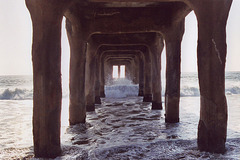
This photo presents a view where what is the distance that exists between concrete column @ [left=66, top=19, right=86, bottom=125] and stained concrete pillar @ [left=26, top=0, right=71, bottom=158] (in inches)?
101

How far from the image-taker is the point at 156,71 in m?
9.02

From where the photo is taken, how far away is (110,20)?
6992 millimetres

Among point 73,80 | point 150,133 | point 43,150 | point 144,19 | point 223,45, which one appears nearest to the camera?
point 43,150

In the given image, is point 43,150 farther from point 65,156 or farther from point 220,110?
point 220,110

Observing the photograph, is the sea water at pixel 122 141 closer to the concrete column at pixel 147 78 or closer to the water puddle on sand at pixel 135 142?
the water puddle on sand at pixel 135 142

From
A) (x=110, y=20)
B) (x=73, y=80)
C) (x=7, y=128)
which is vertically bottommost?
(x=7, y=128)

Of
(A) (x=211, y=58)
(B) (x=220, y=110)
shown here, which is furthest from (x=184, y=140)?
(A) (x=211, y=58)

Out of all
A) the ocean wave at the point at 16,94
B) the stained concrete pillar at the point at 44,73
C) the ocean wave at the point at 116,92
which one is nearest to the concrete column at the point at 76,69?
the stained concrete pillar at the point at 44,73

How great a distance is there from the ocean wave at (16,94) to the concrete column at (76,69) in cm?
2240

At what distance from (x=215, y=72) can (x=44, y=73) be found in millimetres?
2947

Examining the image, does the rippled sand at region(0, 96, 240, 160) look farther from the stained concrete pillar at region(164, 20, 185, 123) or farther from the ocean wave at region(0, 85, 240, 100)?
the ocean wave at region(0, 85, 240, 100)

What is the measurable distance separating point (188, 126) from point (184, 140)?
5.28 feet

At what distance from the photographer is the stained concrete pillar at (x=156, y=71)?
9055 mm

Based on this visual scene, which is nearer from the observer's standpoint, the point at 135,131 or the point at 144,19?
the point at 135,131
